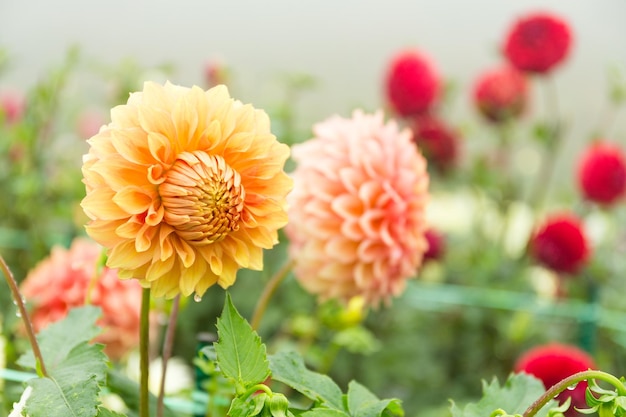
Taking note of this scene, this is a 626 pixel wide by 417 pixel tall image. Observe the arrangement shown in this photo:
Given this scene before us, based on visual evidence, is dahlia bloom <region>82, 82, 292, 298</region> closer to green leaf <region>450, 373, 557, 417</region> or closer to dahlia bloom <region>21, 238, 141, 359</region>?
green leaf <region>450, 373, 557, 417</region>

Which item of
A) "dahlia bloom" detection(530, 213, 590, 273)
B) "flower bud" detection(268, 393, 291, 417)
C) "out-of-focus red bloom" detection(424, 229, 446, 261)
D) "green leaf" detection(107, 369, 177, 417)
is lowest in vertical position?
"out-of-focus red bloom" detection(424, 229, 446, 261)

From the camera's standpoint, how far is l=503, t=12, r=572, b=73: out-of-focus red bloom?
56.8 inches

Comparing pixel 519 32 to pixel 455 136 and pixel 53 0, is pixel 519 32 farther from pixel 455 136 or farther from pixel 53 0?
pixel 53 0

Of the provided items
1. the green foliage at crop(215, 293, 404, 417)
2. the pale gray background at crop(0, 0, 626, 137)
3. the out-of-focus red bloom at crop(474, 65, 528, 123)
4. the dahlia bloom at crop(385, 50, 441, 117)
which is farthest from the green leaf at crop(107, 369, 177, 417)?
the pale gray background at crop(0, 0, 626, 137)

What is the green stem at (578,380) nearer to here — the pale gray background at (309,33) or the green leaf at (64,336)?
the green leaf at (64,336)

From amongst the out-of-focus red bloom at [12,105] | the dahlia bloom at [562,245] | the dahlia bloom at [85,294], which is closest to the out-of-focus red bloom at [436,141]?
the dahlia bloom at [562,245]

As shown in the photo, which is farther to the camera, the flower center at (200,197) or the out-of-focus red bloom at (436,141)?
the out-of-focus red bloom at (436,141)

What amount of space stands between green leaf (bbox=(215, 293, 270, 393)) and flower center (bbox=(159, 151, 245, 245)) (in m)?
0.05

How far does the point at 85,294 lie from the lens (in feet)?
2.35

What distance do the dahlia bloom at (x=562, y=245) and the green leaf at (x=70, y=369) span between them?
91 cm

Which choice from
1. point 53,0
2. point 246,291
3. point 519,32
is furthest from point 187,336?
point 53,0

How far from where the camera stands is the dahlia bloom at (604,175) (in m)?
1.40

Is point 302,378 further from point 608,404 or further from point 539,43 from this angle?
point 539,43

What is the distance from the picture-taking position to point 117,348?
2.56ft
